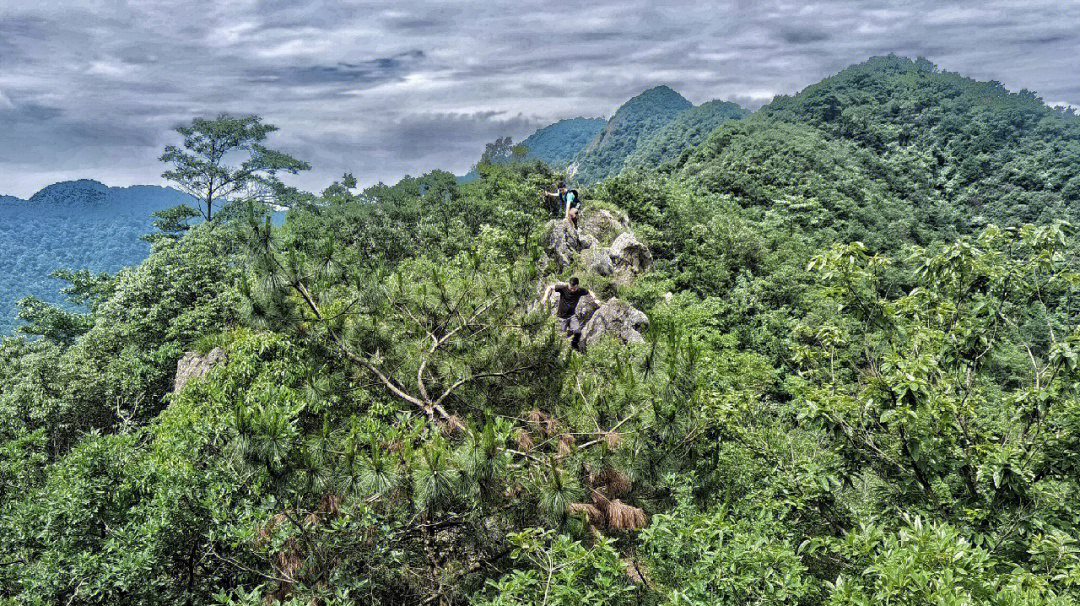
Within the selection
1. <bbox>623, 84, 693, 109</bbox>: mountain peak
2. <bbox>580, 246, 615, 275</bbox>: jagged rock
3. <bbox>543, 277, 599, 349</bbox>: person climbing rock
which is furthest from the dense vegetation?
<bbox>623, 84, 693, 109</bbox>: mountain peak

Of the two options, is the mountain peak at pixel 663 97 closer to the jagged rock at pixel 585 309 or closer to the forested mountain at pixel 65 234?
the forested mountain at pixel 65 234

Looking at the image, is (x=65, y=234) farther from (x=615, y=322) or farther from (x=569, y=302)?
(x=615, y=322)

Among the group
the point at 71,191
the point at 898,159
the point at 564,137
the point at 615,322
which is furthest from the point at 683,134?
the point at 71,191

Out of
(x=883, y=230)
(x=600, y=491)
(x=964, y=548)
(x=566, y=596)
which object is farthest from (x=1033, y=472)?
(x=883, y=230)

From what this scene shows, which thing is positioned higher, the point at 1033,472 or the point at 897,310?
the point at 897,310

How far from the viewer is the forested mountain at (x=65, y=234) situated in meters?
96.7

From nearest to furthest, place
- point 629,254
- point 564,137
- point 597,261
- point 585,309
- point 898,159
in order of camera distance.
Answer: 1. point 585,309
2. point 597,261
3. point 629,254
4. point 898,159
5. point 564,137

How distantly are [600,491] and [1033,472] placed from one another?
3.44 meters

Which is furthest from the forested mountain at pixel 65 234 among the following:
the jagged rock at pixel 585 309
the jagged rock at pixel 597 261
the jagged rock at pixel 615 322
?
the jagged rock at pixel 615 322

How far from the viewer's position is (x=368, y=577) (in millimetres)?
4508

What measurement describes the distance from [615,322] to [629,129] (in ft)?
371

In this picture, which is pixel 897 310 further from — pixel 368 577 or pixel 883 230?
pixel 883 230

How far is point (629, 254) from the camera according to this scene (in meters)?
17.8

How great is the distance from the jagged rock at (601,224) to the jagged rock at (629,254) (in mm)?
945
